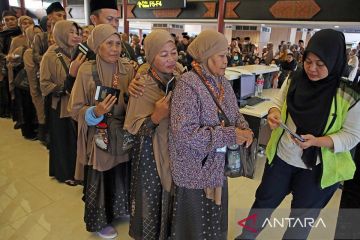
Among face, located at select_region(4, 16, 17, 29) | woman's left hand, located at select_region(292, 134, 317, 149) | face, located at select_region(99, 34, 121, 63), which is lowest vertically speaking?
woman's left hand, located at select_region(292, 134, 317, 149)

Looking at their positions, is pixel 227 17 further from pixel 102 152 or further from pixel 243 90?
pixel 102 152

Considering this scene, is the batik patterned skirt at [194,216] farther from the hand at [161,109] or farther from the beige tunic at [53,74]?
the beige tunic at [53,74]

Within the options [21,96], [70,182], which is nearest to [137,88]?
[70,182]

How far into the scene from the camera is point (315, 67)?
1.22m

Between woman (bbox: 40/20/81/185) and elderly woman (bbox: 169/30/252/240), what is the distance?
1.33 metres

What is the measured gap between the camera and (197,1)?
8141 millimetres

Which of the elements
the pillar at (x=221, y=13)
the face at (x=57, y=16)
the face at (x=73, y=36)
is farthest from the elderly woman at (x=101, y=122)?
the pillar at (x=221, y=13)

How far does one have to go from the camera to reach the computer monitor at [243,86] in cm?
294

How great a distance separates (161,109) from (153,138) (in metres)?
0.20

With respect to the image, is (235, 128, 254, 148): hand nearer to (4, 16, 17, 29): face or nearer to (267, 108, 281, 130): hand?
(267, 108, 281, 130): hand

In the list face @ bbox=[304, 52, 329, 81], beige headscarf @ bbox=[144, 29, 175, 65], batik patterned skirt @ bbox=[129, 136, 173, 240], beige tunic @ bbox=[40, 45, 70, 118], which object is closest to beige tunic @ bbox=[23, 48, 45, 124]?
beige tunic @ bbox=[40, 45, 70, 118]

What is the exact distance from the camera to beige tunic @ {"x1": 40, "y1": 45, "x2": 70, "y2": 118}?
220 cm

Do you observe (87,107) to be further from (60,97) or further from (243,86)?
(243,86)

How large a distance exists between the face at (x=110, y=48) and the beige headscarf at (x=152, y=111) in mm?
263
